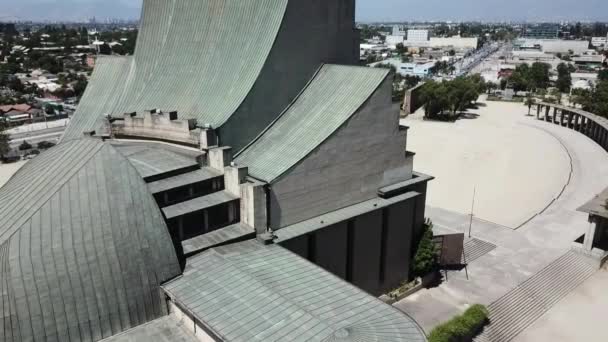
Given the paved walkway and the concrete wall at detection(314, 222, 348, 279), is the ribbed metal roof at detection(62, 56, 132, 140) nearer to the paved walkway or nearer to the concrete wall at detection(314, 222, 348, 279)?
the concrete wall at detection(314, 222, 348, 279)

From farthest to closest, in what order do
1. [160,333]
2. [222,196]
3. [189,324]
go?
[222,196], [189,324], [160,333]

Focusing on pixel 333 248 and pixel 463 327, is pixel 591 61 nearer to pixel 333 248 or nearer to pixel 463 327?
pixel 463 327

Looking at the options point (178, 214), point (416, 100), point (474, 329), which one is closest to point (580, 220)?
point (474, 329)

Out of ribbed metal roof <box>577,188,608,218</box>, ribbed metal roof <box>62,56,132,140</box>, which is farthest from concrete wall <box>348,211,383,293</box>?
ribbed metal roof <box>62,56,132,140</box>

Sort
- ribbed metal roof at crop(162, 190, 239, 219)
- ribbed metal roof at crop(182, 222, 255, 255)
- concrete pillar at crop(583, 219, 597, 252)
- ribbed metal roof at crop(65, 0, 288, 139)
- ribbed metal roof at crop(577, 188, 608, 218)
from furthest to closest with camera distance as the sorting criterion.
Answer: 1. concrete pillar at crop(583, 219, 597, 252)
2. ribbed metal roof at crop(577, 188, 608, 218)
3. ribbed metal roof at crop(65, 0, 288, 139)
4. ribbed metal roof at crop(162, 190, 239, 219)
5. ribbed metal roof at crop(182, 222, 255, 255)

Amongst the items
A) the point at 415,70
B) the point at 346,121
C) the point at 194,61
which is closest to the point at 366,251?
the point at 346,121

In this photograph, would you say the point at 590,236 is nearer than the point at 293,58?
No

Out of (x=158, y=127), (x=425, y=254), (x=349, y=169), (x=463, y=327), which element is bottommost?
(x=463, y=327)
